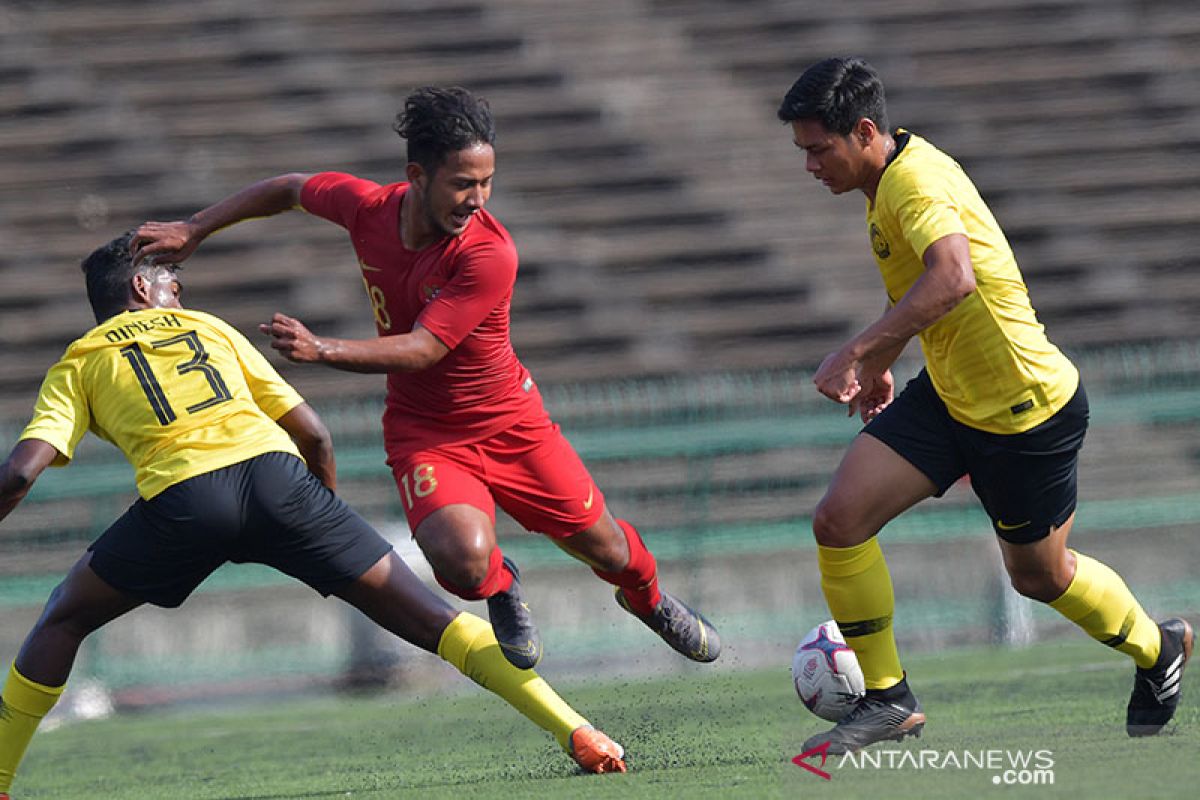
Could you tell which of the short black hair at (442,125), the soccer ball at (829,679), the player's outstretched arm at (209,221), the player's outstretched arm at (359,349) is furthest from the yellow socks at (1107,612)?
the player's outstretched arm at (209,221)

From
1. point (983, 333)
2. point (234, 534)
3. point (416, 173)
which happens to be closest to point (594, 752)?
point (234, 534)

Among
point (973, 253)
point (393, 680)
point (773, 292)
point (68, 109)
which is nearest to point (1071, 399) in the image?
point (973, 253)

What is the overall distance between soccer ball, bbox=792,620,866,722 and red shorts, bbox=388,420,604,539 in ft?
2.60

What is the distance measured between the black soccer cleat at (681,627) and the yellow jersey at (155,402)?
1.38m

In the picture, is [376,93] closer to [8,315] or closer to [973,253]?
[8,315]

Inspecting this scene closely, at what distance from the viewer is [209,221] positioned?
5246 mm

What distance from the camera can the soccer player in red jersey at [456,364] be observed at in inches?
190

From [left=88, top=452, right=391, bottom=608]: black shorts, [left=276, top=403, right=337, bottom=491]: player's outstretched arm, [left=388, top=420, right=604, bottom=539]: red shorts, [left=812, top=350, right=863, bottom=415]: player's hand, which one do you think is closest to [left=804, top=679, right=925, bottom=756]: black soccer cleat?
[left=812, top=350, right=863, bottom=415]: player's hand

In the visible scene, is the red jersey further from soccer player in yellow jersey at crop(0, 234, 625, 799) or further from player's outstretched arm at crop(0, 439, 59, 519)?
player's outstretched arm at crop(0, 439, 59, 519)

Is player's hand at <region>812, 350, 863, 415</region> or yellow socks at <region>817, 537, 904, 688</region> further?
yellow socks at <region>817, 537, 904, 688</region>

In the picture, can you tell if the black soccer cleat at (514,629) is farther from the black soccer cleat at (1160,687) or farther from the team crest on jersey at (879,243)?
the black soccer cleat at (1160,687)

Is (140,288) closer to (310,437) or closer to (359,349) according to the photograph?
(310,437)

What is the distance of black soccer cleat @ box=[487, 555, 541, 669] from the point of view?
4.99 m
